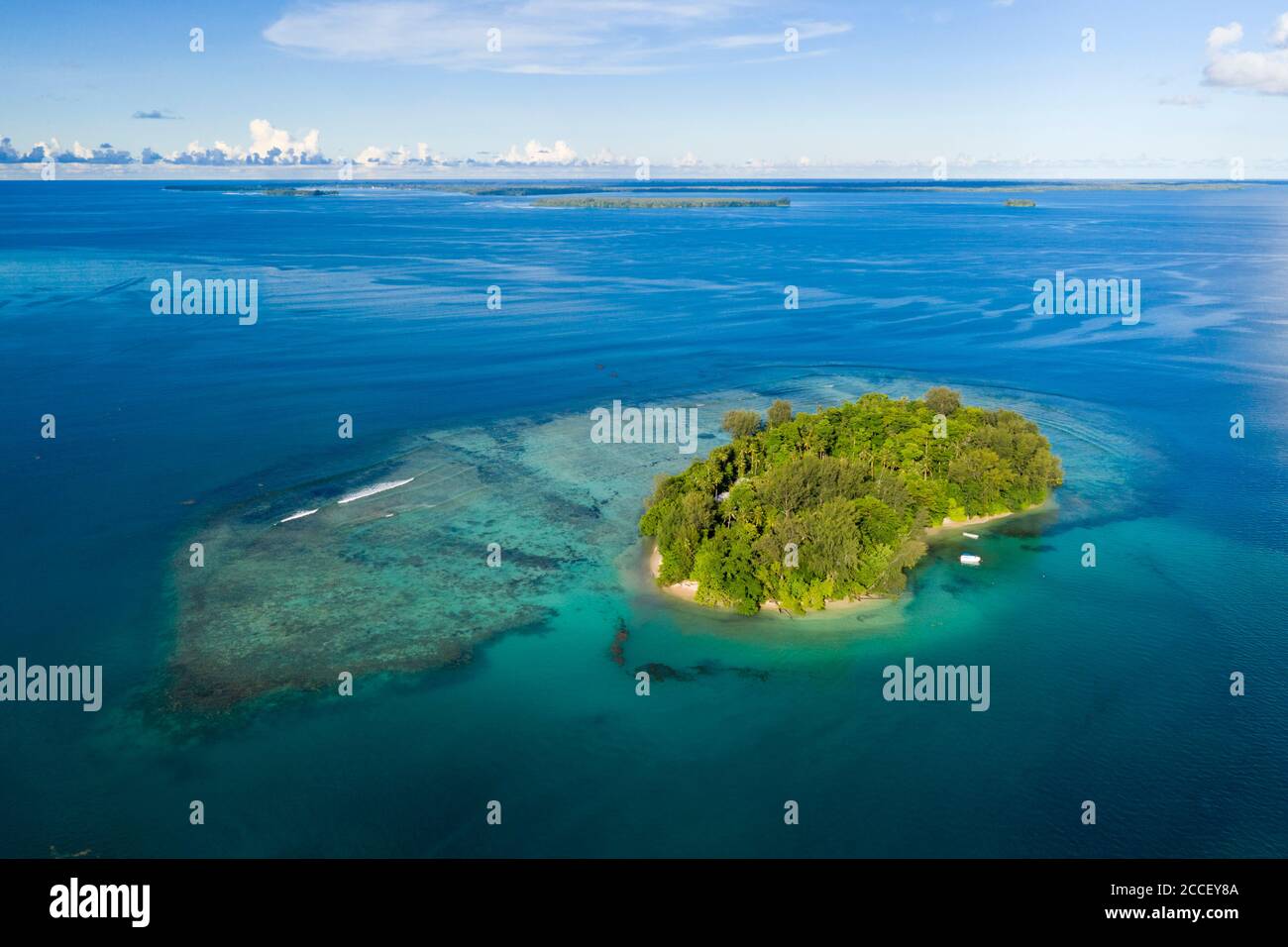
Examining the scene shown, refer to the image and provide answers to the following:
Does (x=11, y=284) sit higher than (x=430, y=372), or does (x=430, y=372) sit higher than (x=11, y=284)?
(x=11, y=284)

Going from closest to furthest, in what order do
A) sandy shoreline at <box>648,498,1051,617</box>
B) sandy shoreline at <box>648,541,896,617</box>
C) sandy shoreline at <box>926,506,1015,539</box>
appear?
sandy shoreline at <box>648,541,896,617</box>
sandy shoreline at <box>648,498,1051,617</box>
sandy shoreline at <box>926,506,1015,539</box>

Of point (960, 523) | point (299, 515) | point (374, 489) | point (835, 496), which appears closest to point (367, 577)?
point (299, 515)

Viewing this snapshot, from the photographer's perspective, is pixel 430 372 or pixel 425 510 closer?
pixel 425 510

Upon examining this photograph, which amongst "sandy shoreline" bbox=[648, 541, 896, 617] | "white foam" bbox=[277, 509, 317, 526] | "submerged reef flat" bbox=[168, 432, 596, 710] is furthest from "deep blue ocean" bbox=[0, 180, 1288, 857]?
"sandy shoreline" bbox=[648, 541, 896, 617]

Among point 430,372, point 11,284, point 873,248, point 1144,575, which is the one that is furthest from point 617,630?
point 873,248

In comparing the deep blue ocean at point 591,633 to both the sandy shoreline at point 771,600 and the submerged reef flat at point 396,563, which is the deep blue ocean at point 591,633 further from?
the sandy shoreline at point 771,600

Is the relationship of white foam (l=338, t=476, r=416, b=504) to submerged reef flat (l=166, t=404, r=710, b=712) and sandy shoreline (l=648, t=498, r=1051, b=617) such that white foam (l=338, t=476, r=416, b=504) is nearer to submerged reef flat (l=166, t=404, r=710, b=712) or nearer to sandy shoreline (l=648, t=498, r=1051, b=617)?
submerged reef flat (l=166, t=404, r=710, b=712)

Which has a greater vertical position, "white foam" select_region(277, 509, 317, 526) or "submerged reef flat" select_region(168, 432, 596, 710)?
"white foam" select_region(277, 509, 317, 526)
